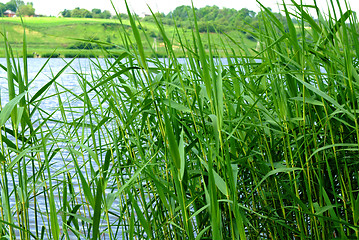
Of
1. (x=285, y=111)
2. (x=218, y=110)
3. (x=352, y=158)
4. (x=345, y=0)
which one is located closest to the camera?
(x=218, y=110)

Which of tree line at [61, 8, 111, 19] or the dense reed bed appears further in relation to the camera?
tree line at [61, 8, 111, 19]

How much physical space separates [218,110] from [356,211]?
0.57 m

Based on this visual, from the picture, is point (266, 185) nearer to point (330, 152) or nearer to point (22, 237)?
point (330, 152)

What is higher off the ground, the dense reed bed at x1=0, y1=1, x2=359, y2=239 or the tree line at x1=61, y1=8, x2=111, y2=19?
the tree line at x1=61, y1=8, x2=111, y2=19

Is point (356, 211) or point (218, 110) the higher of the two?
point (218, 110)

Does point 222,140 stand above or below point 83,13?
below

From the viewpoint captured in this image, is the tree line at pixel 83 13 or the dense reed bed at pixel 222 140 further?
the tree line at pixel 83 13

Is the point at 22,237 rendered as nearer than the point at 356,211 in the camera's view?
No

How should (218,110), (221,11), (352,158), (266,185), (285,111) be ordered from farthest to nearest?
(221,11) → (266,185) → (352,158) → (285,111) → (218,110)

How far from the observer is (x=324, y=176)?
5.34ft

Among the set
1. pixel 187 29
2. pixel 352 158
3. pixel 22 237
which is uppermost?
pixel 187 29

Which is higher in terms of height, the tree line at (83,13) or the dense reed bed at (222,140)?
the tree line at (83,13)

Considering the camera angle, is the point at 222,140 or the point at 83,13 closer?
the point at 222,140

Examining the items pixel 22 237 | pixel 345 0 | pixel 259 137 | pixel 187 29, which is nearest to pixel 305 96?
pixel 259 137
